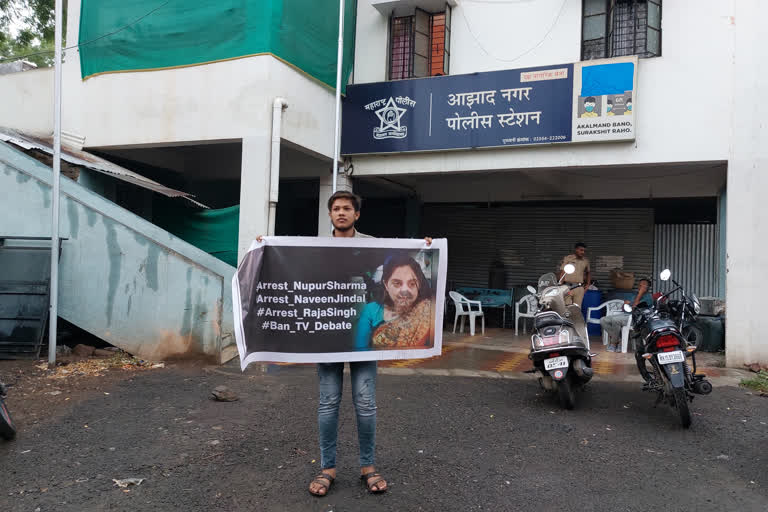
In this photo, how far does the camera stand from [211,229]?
324 inches

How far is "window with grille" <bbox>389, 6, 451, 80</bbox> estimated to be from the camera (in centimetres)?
948

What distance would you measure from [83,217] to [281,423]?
406 centimetres

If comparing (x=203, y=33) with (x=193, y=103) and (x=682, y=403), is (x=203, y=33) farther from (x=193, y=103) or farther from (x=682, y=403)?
(x=682, y=403)

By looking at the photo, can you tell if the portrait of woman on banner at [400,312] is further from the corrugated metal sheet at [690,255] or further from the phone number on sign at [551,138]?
the corrugated metal sheet at [690,255]

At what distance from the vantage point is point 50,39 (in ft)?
48.5

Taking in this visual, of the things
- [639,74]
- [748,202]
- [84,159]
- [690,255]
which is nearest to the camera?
[748,202]

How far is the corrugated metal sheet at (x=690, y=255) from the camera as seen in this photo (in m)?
10.4

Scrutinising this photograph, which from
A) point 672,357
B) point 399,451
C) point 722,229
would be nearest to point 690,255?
point 722,229

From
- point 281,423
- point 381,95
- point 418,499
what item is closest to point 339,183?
point 381,95

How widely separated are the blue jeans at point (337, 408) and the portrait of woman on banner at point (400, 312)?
0.68 feet

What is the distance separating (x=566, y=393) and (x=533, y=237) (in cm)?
757

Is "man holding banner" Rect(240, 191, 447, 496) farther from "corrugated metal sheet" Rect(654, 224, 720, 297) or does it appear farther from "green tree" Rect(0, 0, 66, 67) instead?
"green tree" Rect(0, 0, 66, 67)

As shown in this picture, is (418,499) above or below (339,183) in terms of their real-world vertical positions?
below

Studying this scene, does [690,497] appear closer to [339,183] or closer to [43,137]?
[339,183]
